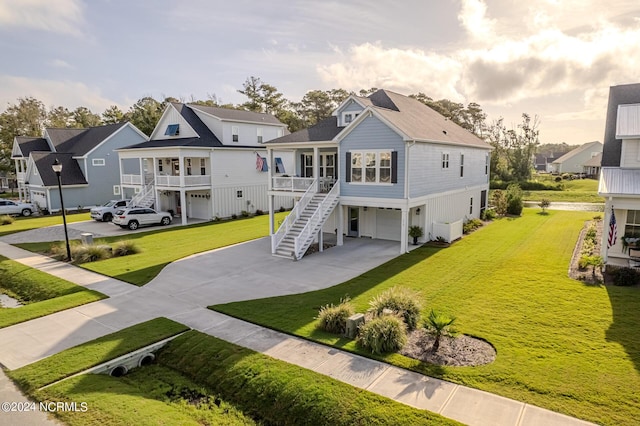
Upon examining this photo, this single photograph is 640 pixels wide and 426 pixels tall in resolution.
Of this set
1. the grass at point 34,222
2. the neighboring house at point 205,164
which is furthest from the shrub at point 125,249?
the grass at point 34,222

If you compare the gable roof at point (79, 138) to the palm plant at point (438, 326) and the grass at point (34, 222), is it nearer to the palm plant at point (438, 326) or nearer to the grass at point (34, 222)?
the grass at point (34, 222)

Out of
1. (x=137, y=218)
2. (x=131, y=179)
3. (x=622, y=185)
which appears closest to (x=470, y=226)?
(x=622, y=185)

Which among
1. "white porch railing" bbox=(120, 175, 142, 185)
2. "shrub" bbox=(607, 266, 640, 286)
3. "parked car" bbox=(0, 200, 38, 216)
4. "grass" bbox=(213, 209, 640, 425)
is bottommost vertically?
"grass" bbox=(213, 209, 640, 425)

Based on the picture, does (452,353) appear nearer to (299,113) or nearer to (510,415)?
(510,415)

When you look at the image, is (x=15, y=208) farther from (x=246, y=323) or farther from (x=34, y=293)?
(x=246, y=323)

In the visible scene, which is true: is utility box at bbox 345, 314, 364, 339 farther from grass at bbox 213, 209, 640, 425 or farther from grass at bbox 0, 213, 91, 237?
grass at bbox 0, 213, 91, 237

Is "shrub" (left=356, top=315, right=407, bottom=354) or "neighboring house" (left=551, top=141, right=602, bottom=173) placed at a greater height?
"neighboring house" (left=551, top=141, right=602, bottom=173)

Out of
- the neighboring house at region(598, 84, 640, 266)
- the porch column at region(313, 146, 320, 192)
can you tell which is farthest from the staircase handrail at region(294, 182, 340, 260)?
the neighboring house at region(598, 84, 640, 266)
